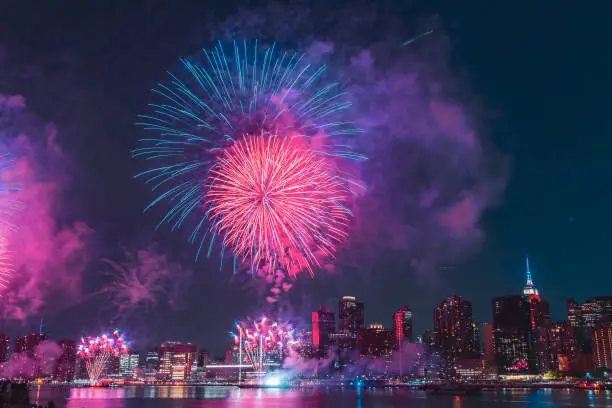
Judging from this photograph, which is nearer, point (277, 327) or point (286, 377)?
point (277, 327)

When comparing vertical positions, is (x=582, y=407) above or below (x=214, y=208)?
below

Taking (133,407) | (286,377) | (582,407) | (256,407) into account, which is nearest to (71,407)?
(133,407)

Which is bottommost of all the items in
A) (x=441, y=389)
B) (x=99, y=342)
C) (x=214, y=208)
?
(x=441, y=389)

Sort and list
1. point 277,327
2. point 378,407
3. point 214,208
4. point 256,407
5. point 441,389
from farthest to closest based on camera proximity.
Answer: point 441,389 → point 277,327 → point 378,407 → point 256,407 → point 214,208

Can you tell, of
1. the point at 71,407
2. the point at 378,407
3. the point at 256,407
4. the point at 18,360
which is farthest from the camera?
the point at 18,360

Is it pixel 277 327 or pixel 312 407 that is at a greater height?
pixel 277 327

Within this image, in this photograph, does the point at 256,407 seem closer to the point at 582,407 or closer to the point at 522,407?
the point at 522,407

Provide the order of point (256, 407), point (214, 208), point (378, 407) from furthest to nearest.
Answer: point (378, 407)
point (256, 407)
point (214, 208)

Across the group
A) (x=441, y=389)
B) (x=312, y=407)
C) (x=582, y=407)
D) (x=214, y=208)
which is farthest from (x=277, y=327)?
(x=441, y=389)

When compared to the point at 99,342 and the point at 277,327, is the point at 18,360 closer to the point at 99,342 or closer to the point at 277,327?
the point at 99,342
